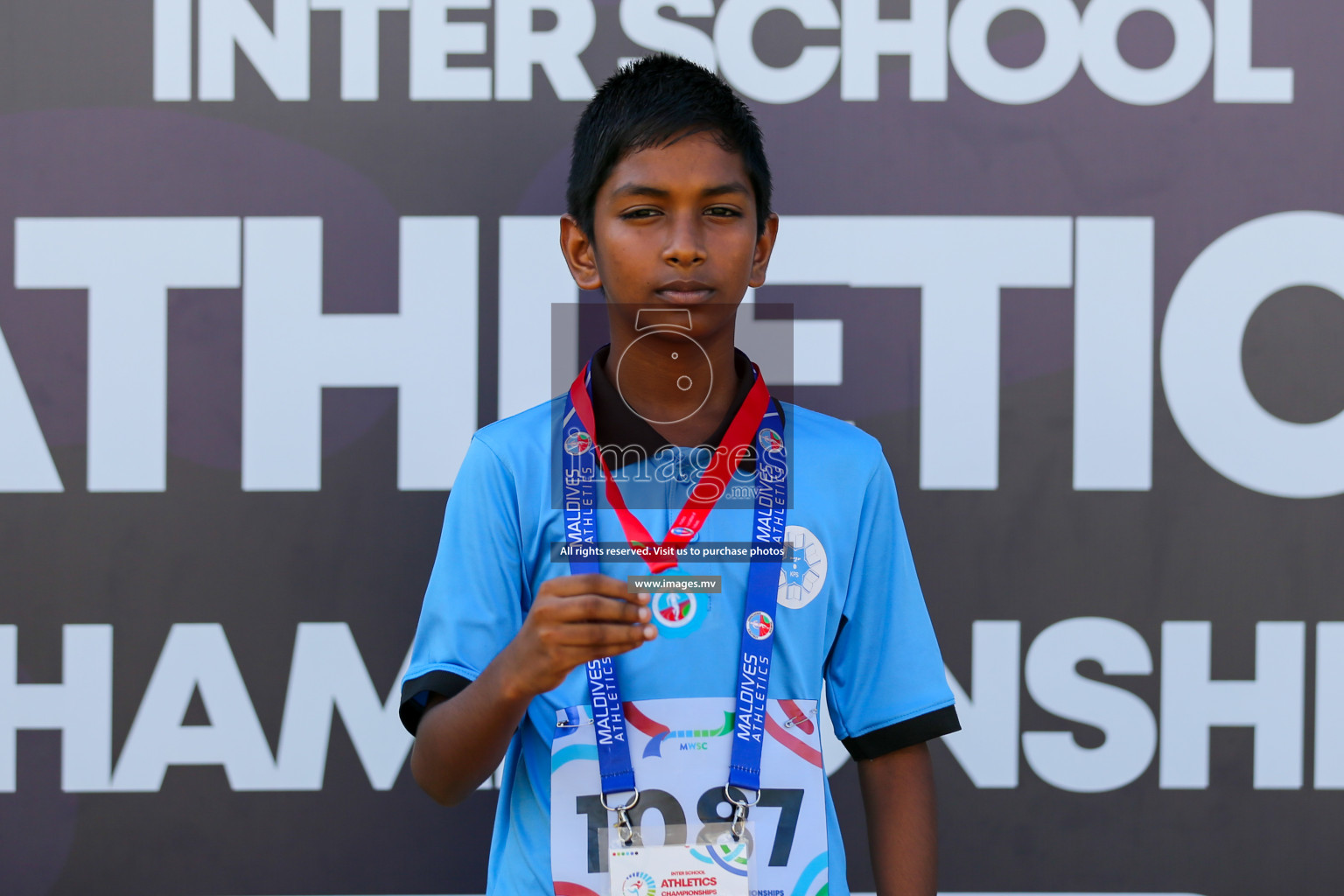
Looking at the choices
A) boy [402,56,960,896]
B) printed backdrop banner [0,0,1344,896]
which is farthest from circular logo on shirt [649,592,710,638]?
printed backdrop banner [0,0,1344,896]

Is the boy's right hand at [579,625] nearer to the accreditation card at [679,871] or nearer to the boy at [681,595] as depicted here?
the boy at [681,595]

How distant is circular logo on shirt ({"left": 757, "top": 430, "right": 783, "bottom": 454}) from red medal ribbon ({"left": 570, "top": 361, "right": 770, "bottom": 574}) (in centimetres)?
1

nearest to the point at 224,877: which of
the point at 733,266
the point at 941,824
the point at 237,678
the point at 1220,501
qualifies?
the point at 237,678

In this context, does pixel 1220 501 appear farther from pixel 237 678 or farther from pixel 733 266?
pixel 237 678

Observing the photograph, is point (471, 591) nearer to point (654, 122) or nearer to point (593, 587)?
point (593, 587)

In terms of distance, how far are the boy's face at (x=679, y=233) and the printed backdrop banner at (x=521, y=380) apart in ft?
2.70

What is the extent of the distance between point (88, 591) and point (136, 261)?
2.34ft

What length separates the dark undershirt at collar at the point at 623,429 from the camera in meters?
1.38

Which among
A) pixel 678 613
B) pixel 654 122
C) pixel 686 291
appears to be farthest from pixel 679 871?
pixel 654 122

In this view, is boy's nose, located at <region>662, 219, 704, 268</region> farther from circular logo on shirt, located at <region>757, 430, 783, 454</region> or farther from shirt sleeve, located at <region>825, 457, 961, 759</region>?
shirt sleeve, located at <region>825, 457, 961, 759</region>

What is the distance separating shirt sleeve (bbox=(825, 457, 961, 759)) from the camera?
1.38 meters

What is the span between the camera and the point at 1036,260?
2203 millimetres

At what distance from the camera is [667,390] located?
1424 mm

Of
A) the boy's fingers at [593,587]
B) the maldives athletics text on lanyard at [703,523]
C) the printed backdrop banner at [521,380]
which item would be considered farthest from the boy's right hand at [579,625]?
the printed backdrop banner at [521,380]
